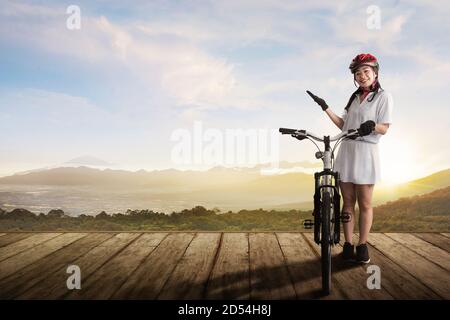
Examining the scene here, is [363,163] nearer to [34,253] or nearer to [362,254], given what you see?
[362,254]

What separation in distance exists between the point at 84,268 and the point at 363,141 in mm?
2144

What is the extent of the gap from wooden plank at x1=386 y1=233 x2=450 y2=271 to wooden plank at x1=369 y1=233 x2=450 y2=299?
0.06 m

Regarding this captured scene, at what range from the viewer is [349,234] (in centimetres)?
322

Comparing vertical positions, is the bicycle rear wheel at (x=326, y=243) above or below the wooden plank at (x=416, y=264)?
above

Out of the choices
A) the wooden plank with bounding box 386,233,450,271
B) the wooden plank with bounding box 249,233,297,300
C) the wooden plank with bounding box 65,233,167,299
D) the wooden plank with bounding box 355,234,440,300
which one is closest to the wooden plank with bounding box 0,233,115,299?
the wooden plank with bounding box 65,233,167,299

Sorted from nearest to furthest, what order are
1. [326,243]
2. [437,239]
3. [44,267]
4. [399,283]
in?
[326,243] → [399,283] → [44,267] → [437,239]

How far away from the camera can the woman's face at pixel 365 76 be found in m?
2.99

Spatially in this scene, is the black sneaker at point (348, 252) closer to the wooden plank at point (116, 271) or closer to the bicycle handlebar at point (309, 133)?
the bicycle handlebar at point (309, 133)

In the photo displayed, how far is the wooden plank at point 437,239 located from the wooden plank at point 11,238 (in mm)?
3847

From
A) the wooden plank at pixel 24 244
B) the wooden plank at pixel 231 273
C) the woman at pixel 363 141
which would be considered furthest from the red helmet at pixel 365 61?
the wooden plank at pixel 24 244

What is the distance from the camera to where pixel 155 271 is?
2.94 m

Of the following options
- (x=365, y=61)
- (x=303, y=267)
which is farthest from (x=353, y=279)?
(x=365, y=61)
